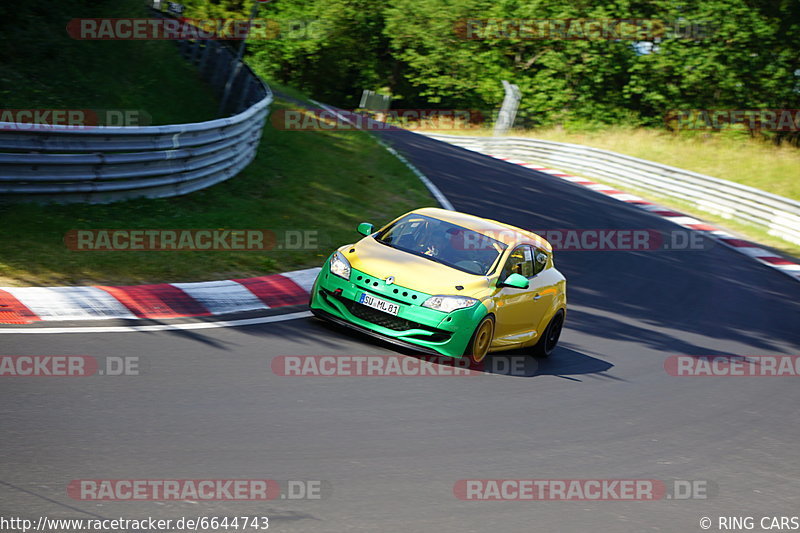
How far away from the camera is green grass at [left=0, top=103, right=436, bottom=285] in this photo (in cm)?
979

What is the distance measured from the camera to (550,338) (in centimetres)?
1072

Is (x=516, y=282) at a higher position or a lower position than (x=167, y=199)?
higher

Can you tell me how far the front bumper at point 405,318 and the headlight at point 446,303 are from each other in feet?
0.14

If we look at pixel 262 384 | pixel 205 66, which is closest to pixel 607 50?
pixel 205 66

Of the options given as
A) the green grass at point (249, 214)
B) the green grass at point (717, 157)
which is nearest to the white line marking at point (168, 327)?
the green grass at point (249, 214)

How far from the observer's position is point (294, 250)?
499 inches

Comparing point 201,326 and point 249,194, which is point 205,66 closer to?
point 249,194

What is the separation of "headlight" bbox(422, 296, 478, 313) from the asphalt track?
0.69 m
